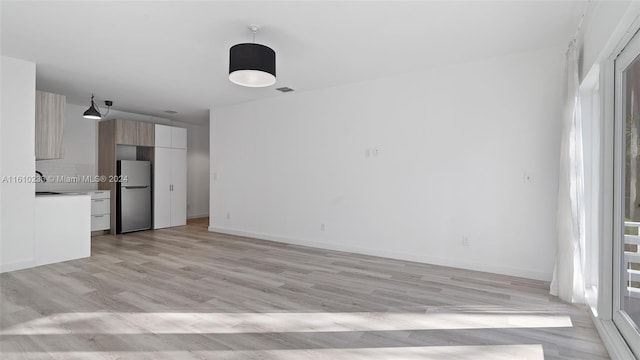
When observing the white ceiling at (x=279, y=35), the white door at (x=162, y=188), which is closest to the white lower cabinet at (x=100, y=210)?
the white door at (x=162, y=188)

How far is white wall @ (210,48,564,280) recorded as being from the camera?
360 centimetres

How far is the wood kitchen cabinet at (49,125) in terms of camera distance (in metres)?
4.44

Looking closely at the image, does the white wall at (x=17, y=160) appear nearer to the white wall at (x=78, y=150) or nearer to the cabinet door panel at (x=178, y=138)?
the white wall at (x=78, y=150)

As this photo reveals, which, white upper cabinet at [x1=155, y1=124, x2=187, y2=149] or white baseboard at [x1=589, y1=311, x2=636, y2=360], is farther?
white upper cabinet at [x1=155, y1=124, x2=187, y2=149]

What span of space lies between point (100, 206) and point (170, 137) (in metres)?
2.01

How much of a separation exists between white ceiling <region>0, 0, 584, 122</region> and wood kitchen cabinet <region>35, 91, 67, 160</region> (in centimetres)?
36

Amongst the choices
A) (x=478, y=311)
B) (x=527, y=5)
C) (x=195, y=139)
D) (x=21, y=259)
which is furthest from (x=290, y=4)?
(x=195, y=139)

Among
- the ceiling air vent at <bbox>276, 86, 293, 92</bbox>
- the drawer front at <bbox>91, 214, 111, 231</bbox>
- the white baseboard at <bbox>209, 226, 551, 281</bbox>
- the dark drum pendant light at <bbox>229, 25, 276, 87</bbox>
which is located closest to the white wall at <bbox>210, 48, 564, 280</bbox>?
the white baseboard at <bbox>209, 226, 551, 281</bbox>

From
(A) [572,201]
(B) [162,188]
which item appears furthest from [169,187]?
(A) [572,201]

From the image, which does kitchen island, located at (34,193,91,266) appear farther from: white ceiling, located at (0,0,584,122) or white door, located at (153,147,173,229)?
white door, located at (153,147,173,229)

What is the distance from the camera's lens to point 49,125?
15.0ft

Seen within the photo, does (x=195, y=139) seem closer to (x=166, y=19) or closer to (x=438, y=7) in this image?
(x=166, y=19)

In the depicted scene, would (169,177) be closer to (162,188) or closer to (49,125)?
(162,188)

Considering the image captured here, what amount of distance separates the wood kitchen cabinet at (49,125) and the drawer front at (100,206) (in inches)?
65.3
